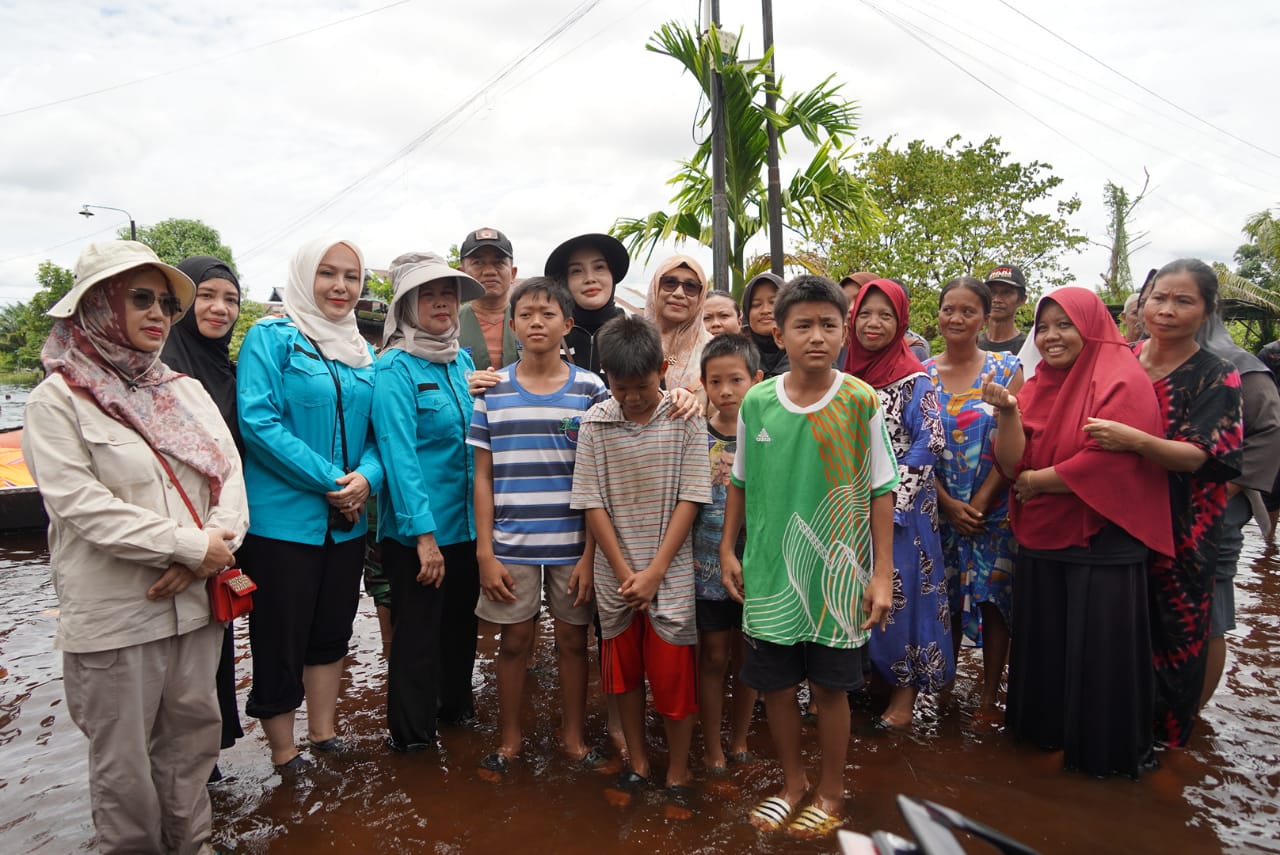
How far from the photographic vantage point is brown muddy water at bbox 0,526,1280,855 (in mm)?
2547

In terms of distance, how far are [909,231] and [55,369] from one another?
54.6 feet

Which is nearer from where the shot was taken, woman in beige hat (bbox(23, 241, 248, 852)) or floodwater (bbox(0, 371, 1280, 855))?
woman in beige hat (bbox(23, 241, 248, 852))

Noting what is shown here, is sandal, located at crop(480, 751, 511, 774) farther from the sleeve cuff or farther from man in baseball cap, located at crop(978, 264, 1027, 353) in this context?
man in baseball cap, located at crop(978, 264, 1027, 353)

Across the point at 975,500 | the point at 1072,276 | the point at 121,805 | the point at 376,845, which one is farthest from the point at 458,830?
the point at 1072,276

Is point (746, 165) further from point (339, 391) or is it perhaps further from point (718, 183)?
point (339, 391)

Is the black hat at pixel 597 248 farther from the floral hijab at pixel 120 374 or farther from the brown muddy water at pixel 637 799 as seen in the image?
the brown muddy water at pixel 637 799

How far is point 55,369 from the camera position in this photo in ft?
7.25

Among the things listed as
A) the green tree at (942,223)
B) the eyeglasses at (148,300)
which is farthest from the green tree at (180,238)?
the eyeglasses at (148,300)

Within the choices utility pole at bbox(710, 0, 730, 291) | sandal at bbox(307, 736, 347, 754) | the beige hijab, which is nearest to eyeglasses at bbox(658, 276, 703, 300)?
the beige hijab

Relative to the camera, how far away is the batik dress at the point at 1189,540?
2850 millimetres

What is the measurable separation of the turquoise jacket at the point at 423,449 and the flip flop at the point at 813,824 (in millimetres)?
1660

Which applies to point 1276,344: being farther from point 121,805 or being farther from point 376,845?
point 121,805

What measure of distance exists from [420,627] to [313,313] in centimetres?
134

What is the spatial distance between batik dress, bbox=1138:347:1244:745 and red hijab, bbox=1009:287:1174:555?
119 millimetres
